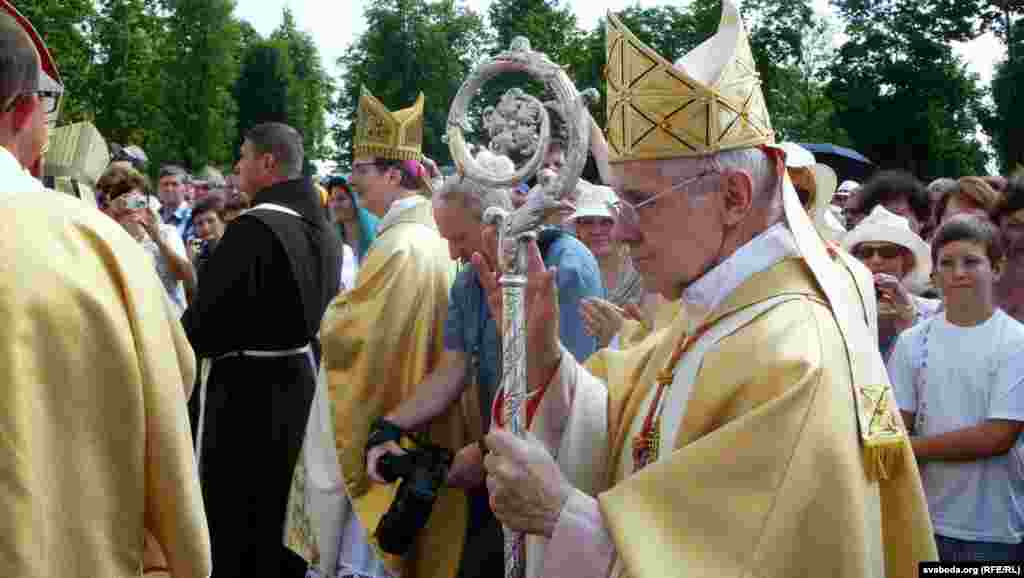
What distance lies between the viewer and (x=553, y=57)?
41.1 meters

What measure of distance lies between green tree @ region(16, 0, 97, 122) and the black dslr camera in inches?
1247

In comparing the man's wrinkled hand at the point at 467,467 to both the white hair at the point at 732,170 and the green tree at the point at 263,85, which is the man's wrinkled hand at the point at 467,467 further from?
the green tree at the point at 263,85

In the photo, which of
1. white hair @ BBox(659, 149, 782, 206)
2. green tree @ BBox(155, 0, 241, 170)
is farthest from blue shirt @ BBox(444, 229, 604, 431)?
green tree @ BBox(155, 0, 241, 170)

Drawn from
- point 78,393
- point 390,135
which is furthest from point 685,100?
point 390,135

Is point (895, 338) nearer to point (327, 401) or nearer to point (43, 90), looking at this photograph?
point (327, 401)

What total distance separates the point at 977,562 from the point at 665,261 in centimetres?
209

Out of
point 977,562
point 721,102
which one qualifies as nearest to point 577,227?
point 977,562

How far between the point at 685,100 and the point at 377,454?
2375 mm

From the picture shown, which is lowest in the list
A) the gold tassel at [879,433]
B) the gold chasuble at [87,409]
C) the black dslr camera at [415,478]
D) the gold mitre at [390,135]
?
the black dslr camera at [415,478]

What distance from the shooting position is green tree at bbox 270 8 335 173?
60784 millimetres

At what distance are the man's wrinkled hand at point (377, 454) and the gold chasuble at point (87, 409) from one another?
6.06 ft

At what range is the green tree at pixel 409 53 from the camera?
5371 cm

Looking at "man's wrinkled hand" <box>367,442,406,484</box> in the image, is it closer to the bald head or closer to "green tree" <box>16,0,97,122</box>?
the bald head

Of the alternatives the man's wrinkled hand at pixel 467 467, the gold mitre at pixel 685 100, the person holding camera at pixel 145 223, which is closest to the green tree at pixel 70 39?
the person holding camera at pixel 145 223
